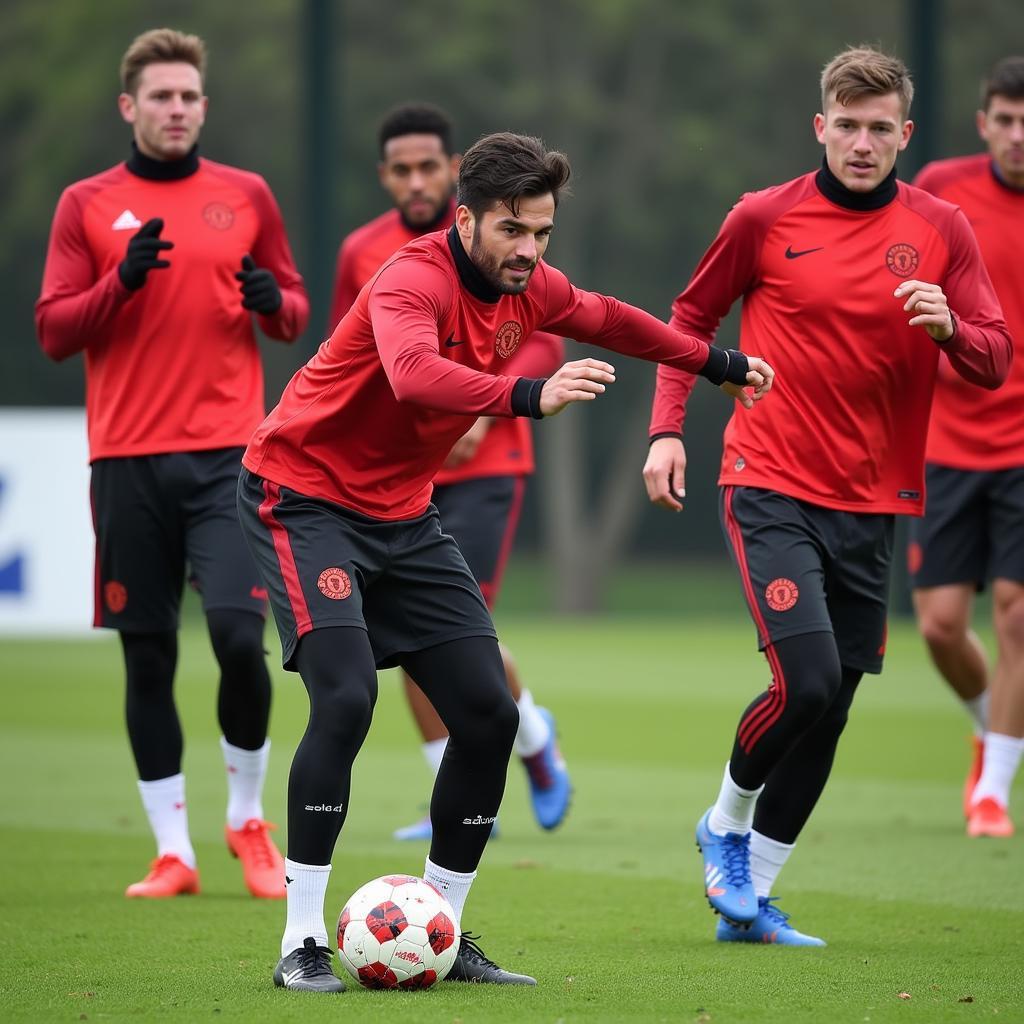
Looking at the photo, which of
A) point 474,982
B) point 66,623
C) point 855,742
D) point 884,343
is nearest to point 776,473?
point 884,343

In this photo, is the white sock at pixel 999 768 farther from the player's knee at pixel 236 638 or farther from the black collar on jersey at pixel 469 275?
the black collar on jersey at pixel 469 275

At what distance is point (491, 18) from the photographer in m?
20.8

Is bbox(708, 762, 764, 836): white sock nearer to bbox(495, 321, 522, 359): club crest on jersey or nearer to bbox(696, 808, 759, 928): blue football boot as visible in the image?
bbox(696, 808, 759, 928): blue football boot

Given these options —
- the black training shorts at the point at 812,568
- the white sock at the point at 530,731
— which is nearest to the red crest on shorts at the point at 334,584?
the black training shorts at the point at 812,568

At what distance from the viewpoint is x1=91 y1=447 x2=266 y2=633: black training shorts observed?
20.6ft

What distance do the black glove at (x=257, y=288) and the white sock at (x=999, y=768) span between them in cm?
339

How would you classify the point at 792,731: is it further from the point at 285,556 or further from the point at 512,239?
the point at 512,239

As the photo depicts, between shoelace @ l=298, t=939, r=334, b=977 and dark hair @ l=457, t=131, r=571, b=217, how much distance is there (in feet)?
6.14

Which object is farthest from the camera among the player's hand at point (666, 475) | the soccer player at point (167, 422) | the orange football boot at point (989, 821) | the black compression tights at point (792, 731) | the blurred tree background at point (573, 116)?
the blurred tree background at point (573, 116)

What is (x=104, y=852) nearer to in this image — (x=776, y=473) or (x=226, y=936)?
(x=226, y=936)

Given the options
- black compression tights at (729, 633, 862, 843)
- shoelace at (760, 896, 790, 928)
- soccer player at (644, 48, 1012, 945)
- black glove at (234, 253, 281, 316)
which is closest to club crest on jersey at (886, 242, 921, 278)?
soccer player at (644, 48, 1012, 945)

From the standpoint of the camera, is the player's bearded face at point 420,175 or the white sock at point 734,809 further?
the player's bearded face at point 420,175

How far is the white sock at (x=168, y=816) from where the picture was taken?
6320 mm

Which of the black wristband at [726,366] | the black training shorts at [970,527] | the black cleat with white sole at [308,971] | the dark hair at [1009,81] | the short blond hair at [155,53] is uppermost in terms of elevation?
the dark hair at [1009,81]
